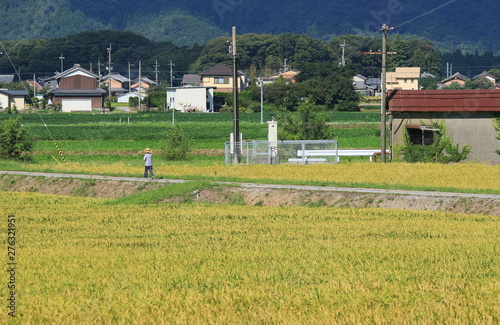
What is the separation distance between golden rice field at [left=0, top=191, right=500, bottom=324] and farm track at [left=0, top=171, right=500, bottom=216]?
2.13 meters

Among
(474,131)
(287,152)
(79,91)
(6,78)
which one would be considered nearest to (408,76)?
(79,91)

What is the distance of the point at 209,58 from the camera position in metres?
182

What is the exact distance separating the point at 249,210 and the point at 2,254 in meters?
10.1

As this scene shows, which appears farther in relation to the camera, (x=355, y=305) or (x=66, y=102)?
(x=66, y=102)

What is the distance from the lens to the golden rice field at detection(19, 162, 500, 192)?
29.6 meters

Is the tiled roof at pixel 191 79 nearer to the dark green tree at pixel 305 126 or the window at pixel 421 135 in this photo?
the dark green tree at pixel 305 126

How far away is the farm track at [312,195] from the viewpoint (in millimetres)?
24406

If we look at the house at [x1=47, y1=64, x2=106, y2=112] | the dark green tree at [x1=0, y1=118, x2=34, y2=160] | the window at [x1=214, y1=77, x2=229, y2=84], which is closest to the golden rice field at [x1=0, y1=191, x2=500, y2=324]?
the dark green tree at [x1=0, y1=118, x2=34, y2=160]

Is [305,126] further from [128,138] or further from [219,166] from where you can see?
[128,138]

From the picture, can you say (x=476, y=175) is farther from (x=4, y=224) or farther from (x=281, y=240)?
(x=4, y=224)

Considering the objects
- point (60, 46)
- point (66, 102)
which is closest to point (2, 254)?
point (66, 102)

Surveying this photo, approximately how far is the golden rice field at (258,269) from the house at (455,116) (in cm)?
1950

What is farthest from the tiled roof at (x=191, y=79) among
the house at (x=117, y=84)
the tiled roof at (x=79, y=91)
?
the tiled roof at (x=79, y=91)

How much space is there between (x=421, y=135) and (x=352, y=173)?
1008 cm
